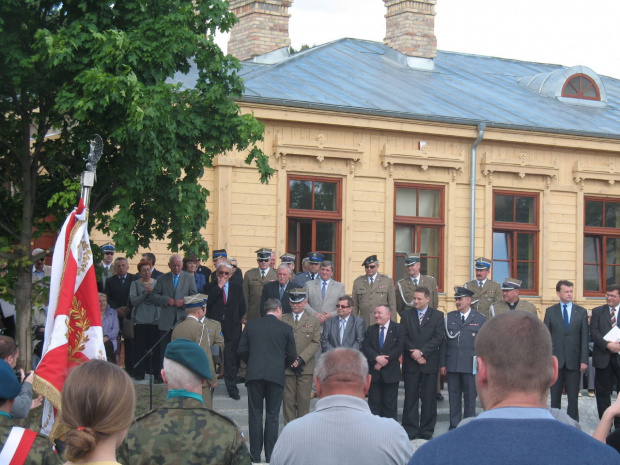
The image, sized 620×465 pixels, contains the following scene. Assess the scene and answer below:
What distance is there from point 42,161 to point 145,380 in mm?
3638

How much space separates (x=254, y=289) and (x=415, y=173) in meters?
5.39

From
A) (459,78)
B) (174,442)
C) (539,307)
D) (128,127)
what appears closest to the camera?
(174,442)

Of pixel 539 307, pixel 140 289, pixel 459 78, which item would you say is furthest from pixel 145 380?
pixel 459 78

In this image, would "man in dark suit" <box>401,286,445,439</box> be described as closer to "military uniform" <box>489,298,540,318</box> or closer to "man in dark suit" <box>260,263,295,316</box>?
"military uniform" <box>489,298,540,318</box>

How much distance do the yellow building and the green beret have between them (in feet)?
37.3

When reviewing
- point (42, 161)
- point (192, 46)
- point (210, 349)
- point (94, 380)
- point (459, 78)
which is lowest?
point (210, 349)

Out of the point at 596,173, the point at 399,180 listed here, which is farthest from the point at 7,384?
the point at 596,173

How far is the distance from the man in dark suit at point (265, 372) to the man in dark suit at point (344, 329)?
1.77 m

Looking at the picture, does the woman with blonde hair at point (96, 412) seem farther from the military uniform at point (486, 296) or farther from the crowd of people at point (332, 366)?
the military uniform at point (486, 296)

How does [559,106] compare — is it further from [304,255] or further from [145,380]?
[145,380]

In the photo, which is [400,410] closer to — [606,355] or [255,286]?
[255,286]

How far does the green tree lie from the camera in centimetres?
1058

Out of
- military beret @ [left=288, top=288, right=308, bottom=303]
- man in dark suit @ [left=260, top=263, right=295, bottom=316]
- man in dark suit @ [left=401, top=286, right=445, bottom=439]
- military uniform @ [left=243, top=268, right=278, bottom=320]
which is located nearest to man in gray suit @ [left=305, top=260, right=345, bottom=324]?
man in dark suit @ [left=260, top=263, right=295, bottom=316]

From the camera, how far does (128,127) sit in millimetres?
10492
